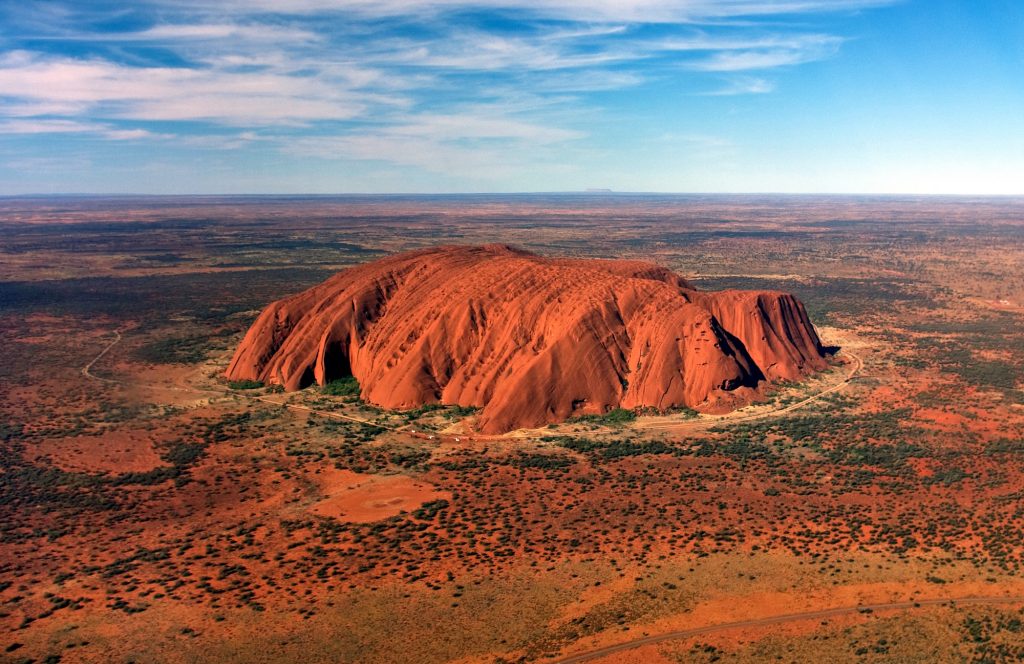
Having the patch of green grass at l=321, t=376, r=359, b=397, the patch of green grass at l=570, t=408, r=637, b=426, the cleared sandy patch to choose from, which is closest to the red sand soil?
the cleared sandy patch

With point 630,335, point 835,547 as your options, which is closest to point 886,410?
point 630,335

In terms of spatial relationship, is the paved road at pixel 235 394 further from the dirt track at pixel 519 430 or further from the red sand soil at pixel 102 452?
the red sand soil at pixel 102 452

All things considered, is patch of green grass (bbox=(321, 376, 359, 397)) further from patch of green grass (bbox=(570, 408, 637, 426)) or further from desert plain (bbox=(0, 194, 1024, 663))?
patch of green grass (bbox=(570, 408, 637, 426))

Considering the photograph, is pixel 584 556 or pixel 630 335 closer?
pixel 584 556

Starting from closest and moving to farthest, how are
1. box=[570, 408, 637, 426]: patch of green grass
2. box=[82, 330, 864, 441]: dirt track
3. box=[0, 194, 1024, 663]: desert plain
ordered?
box=[0, 194, 1024, 663]: desert plain < box=[82, 330, 864, 441]: dirt track < box=[570, 408, 637, 426]: patch of green grass

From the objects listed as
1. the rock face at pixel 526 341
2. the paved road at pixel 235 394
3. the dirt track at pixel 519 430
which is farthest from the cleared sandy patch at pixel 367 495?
the rock face at pixel 526 341

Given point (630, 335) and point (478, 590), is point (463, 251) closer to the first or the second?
point (630, 335)
